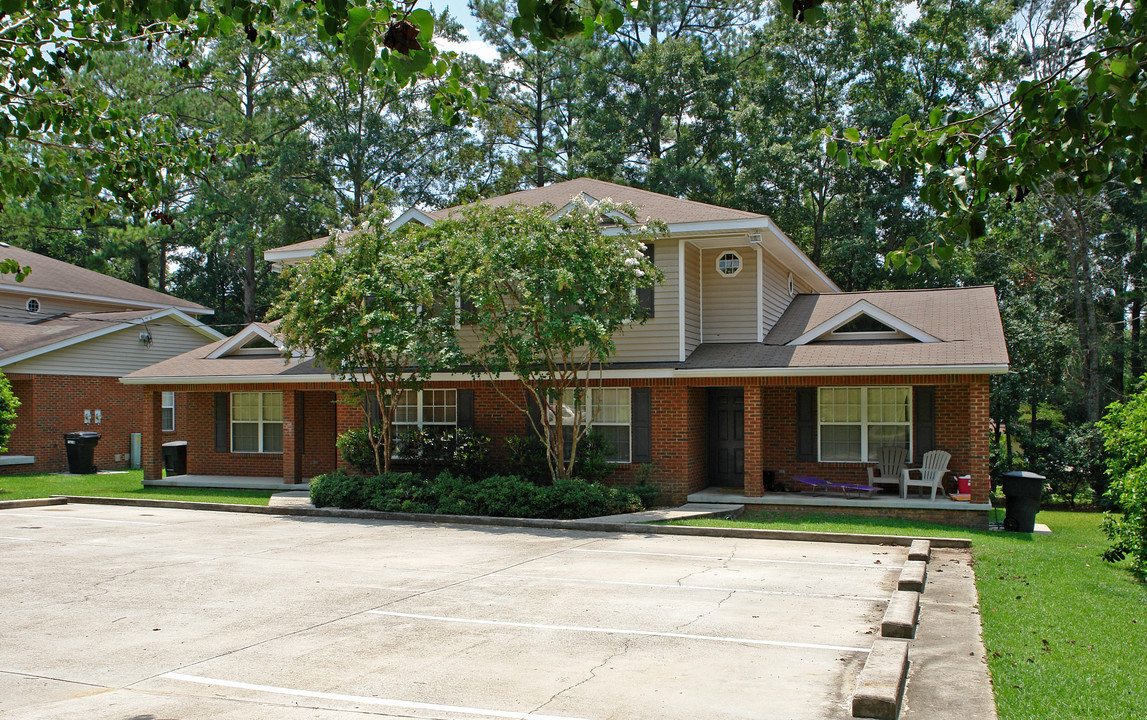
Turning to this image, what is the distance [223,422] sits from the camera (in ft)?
76.3

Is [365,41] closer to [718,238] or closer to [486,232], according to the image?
[486,232]

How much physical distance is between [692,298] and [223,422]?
12668 mm

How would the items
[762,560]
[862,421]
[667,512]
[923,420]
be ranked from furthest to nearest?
[862,421]
[923,420]
[667,512]
[762,560]

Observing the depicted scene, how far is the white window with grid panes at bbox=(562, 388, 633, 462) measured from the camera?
1818cm

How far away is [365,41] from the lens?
3639mm

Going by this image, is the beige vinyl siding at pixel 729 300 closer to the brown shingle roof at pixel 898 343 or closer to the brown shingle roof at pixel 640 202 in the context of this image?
the brown shingle roof at pixel 898 343

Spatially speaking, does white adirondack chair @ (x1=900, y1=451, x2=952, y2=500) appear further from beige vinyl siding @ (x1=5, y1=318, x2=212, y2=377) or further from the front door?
beige vinyl siding @ (x1=5, y1=318, x2=212, y2=377)

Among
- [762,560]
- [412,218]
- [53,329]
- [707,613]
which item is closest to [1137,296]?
[412,218]

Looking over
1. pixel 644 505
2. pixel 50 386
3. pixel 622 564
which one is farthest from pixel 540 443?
pixel 50 386

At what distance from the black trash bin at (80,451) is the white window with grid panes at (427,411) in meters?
10.9

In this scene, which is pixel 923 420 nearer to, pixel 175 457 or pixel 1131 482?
pixel 1131 482

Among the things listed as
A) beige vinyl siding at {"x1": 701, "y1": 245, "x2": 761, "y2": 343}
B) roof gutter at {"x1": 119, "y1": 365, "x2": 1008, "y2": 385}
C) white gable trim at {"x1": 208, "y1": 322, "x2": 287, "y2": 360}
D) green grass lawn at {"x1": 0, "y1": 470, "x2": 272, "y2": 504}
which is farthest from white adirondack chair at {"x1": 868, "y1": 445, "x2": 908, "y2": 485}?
white gable trim at {"x1": 208, "y1": 322, "x2": 287, "y2": 360}

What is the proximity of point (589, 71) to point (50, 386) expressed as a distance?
23.4 m

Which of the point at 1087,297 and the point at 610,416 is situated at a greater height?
the point at 1087,297
